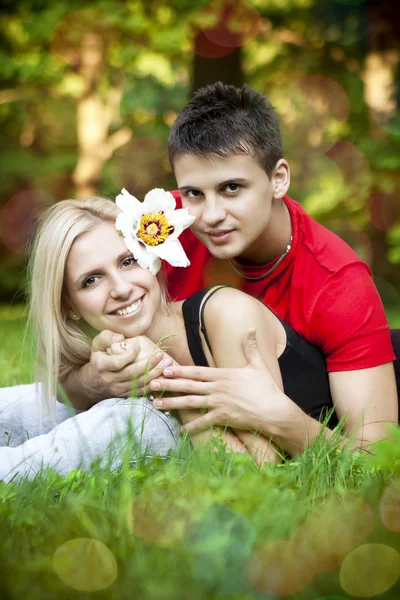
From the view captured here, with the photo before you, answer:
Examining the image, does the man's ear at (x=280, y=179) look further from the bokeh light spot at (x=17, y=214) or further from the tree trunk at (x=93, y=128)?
the bokeh light spot at (x=17, y=214)

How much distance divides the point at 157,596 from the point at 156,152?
48.1ft

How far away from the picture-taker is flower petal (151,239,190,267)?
121 inches

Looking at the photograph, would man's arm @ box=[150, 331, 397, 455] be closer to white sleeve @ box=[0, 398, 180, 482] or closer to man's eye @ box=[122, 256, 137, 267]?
white sleeve @ box=[0, 398, 180, 482]

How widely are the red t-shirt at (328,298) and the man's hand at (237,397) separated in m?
0.53

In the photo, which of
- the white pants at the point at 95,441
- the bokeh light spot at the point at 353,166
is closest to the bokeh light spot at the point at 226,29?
the bokeh light spot at the point at 353,166

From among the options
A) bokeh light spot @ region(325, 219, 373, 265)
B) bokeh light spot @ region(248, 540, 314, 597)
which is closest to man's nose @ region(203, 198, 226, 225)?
bokeh light spot @ region(248, 540, 314, 597)

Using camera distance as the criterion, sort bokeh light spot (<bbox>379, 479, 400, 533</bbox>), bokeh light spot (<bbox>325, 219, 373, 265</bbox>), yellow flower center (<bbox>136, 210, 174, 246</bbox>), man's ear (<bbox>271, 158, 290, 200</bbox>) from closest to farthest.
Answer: bokeh light spot (<bbox>379, 479, 400, 533</bbox>) → yellow flower center (<bbox>136, 210, 174, 246</bbox>) → man's ear (<bbox>271, 158, 290, 200</bbox>) → bokeh light spot (<bbox>325, 219, 373, 265</bbox>)

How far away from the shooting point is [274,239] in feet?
11.6

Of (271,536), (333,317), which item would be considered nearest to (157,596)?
(271,536)

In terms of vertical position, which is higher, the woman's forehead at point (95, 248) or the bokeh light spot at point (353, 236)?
the bokeh light spot at point (353, 236)

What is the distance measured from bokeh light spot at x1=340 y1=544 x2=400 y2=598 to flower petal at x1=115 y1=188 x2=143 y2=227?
1.74m

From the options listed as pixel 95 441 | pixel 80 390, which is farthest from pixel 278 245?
pixel 95 441

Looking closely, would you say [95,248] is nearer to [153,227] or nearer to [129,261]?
[129,261]

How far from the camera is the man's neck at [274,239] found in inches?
139
